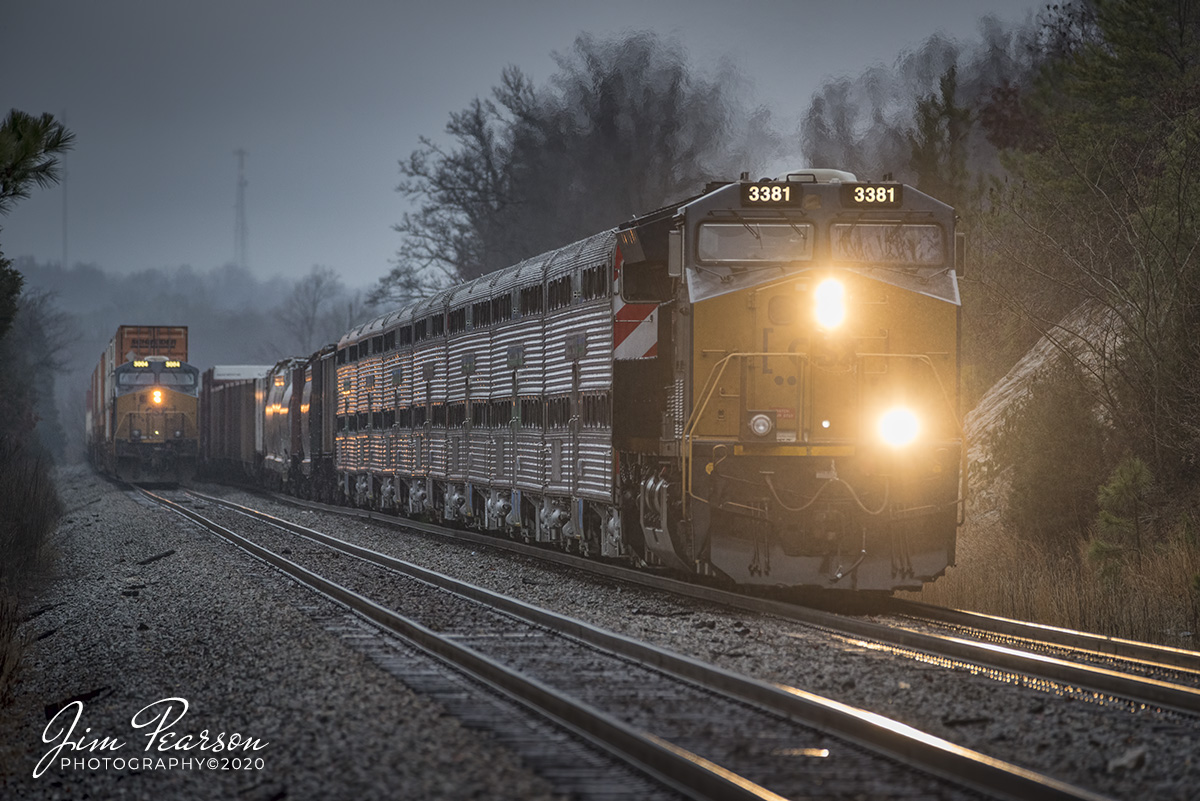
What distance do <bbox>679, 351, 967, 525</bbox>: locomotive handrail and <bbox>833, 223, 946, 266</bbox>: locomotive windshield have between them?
92 centimetres

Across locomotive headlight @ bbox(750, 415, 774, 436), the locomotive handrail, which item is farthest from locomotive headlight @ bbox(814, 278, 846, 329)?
locomotive headlight @ bbox(750, 415, 774, 436)

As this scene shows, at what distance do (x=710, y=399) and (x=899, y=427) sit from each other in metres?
1.66

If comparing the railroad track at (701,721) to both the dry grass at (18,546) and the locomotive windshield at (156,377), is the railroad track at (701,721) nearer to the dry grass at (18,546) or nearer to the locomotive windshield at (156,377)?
the dry grass at (18,546)

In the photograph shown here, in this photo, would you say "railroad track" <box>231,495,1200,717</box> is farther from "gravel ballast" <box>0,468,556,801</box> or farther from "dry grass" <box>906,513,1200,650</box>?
"gravel ballast" <box>0,468,556,801</box>

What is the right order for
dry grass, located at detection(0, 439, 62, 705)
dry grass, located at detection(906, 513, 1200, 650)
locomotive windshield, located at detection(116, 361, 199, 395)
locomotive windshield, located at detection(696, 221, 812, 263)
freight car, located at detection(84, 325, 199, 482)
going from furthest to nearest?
locomotive windshield, located at detection(116, 361, 199, 395) → freight car, located at detection(84, 325, 199, 482) → dry grass, located at detection(0, 439, 62, 705) → locomotive windshield, located at detection(696, 221, 812, 263) → dry grass, located at detection(906, 513, 1200, 650)

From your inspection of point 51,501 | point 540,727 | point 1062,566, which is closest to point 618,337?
point 1062,566

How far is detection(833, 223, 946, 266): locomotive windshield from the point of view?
38.8ft

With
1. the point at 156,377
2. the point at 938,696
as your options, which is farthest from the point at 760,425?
the point at 156,377

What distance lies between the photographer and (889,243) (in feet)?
39.2

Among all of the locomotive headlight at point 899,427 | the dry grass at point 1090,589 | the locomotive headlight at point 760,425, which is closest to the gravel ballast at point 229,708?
the locomotive headlight at point 760,425

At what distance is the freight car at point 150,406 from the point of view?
47.1 m

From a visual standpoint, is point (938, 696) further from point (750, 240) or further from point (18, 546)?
point (18, 546)

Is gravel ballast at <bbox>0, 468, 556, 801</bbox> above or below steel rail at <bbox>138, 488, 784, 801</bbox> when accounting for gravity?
below

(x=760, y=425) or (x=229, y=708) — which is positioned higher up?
(x=760, y=425)
